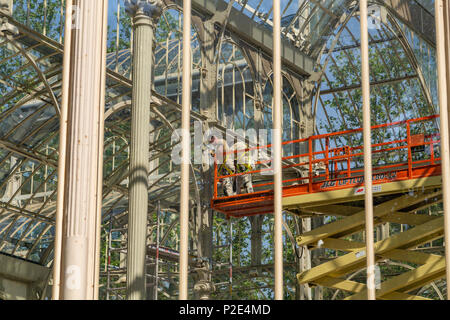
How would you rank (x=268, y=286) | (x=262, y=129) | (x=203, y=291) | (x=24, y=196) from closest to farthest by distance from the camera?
(x=203, y=291) < (x=262, y=129) < (x=268, y=286) < (x=24, y=196)

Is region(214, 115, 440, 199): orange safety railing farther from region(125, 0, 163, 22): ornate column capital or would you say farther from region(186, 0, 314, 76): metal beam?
region(125, 0, 163, 22): ornate column capital

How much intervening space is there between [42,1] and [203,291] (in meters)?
6.65

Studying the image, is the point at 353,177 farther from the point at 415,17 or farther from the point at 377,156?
the point at 415,17

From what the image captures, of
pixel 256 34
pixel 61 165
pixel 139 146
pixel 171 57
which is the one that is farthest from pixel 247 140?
pixel 61 165

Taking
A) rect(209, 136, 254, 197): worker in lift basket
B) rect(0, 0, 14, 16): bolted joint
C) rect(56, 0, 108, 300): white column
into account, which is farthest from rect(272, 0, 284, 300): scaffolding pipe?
rect(0, 0, 14, 16): bolted joint

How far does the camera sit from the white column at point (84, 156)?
→ 10.2 metres

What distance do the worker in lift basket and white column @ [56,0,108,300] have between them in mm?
6477

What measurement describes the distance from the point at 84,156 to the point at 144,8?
17.5 feet

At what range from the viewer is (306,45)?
22.7 meters

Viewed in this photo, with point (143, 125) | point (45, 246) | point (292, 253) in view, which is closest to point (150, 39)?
point (143, 125)

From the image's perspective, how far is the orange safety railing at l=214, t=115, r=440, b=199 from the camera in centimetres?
1478

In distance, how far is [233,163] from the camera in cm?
1730

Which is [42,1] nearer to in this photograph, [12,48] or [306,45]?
[12,48]

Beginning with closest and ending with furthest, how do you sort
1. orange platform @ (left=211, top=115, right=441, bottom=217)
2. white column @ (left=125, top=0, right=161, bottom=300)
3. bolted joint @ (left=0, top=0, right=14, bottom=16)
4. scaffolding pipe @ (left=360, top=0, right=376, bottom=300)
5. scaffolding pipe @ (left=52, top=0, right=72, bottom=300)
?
scaffolding pipe @ (left=360, top=0, right=376, bottom=300) → scaffolding pipe @ (left=52, top=0, right=72, bottom=300) → white column @ (left=125, top=0, right=161, bottom=300) → orange platform @ (left=211, top=115, right=441, bottom=217) → bolted joint @ (left=0, top=0, right=14, bottom=16)
